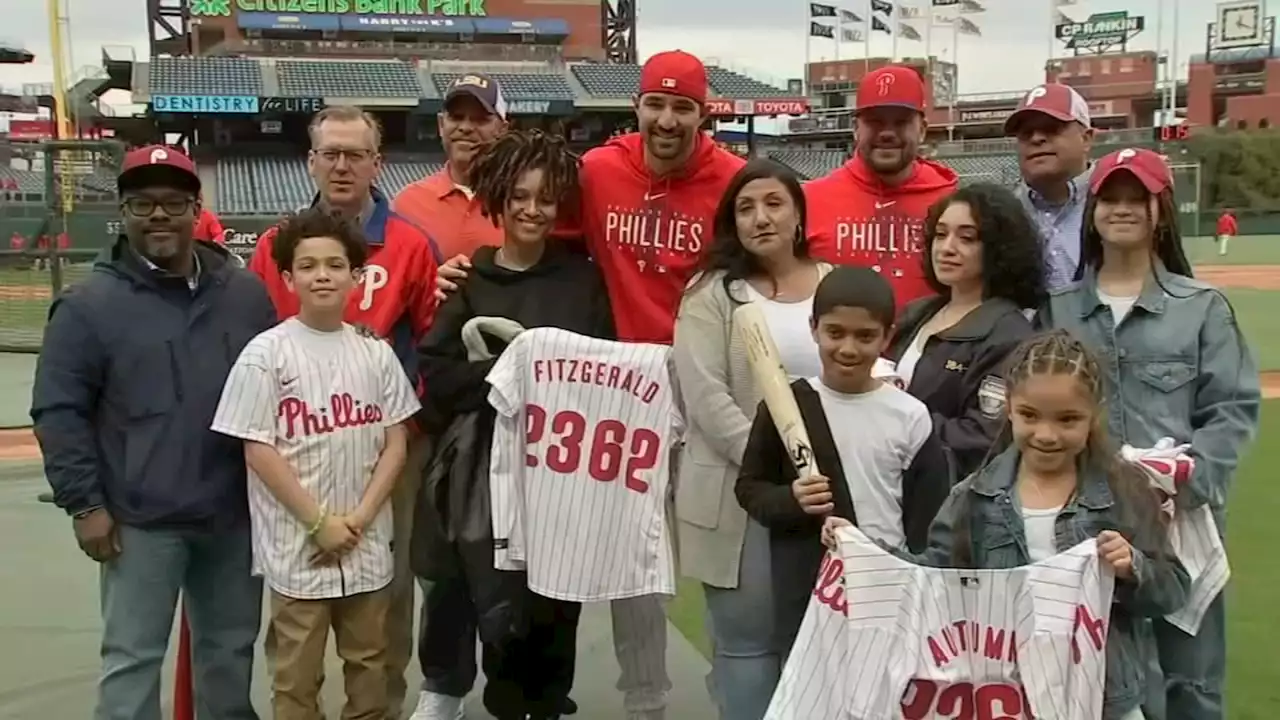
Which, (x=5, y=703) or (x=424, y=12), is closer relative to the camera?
(x=5, y=703)

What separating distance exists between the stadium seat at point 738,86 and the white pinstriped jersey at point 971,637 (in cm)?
4404

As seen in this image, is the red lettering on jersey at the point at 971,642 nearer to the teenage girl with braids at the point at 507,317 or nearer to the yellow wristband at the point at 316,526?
the teenage girl with braids at the point at 507,317

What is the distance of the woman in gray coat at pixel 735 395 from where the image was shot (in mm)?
3310

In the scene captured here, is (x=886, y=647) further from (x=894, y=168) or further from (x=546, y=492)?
(x=894, y=168)

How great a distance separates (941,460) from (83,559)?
4.99m

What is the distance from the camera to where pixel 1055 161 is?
13.2 ft

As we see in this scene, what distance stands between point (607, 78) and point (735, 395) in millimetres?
42744

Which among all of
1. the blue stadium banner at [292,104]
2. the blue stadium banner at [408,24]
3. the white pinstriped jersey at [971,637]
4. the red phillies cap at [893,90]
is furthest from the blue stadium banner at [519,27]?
the white pinstriped jersey at [971,637]

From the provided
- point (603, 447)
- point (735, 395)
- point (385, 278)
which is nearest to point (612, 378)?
point (603, 447)

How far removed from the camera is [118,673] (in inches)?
140

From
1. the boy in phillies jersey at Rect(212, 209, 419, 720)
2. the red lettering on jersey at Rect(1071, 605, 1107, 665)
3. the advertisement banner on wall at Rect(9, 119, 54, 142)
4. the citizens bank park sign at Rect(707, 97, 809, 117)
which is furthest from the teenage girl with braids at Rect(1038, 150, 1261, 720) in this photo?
the advertisement banner on wall at Rect(9, 119, 54, 142)

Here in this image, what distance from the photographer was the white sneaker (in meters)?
4.14

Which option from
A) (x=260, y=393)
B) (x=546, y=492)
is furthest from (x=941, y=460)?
(x=260, y=393)

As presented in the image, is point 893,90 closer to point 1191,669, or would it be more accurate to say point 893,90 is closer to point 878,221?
point 878,221
